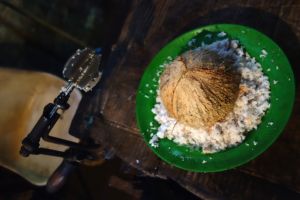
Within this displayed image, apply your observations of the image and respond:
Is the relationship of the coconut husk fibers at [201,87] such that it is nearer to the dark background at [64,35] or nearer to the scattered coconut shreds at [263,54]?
the scattered coconut shreds at [263,54]

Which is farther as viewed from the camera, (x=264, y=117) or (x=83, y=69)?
(x=83, y=69)

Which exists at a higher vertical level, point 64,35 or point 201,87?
point 64,35

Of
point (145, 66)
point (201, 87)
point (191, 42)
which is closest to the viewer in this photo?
point (201, 87)

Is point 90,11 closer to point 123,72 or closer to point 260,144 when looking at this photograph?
point 123,72

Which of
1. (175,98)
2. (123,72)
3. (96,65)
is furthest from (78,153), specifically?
(175,98)

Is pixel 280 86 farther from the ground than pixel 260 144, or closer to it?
farther from the ground

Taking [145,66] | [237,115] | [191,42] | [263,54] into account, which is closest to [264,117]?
[237,115]

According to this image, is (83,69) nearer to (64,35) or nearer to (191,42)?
(191,42)
